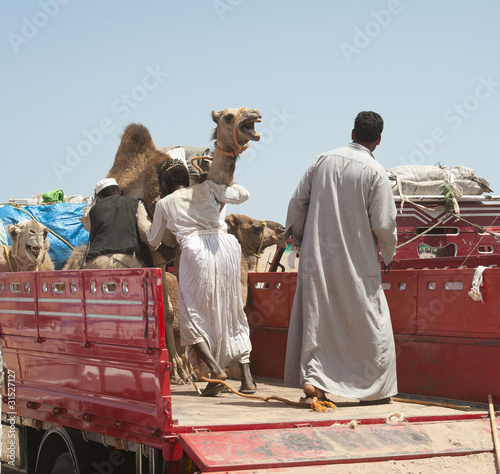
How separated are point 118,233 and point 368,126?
2246 millimetres

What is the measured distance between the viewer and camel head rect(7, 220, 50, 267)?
865cm

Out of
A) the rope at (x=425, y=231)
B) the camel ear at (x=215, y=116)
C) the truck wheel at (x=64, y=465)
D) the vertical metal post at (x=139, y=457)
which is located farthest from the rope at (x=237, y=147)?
the rope at (x=425, y=231)

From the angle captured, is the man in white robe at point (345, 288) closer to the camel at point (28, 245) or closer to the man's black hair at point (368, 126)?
the man's black hair at point (368, 126)

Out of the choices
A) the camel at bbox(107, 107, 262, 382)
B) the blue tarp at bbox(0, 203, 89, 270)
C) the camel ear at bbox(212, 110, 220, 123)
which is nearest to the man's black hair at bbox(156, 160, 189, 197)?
the camel at bbox(107, 107, 262, 382)

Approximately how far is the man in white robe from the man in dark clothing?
5.56 feet

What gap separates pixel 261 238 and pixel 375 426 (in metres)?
5.40

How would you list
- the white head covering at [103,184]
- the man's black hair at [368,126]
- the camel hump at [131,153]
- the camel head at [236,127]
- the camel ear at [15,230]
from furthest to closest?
the camel ear at [15,230] → the camel hump at [131,153] → the white head covering at [103,184] → the camel head at [236,127] → the man's black hair at [368,126]

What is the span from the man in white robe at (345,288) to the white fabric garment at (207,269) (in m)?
0.77

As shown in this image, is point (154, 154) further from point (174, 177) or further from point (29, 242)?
point (29, 242)

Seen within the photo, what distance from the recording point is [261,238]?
912 cm

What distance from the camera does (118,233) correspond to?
6117 millimetres

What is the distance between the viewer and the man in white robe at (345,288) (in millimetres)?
4730

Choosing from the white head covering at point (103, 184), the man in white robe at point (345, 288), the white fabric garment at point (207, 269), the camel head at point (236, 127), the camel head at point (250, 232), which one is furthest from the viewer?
the camel head at point (250, 232)

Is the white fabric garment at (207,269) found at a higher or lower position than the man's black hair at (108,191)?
lower
